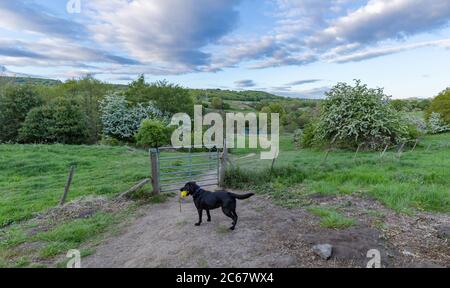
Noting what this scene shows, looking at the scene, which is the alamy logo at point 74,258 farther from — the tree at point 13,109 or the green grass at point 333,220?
the tree at point 13,109

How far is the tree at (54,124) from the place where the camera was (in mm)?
24609

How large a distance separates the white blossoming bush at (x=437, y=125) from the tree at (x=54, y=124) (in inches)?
1394

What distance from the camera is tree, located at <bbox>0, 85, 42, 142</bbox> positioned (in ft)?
84.4

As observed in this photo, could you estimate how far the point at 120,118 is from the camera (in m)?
30.3

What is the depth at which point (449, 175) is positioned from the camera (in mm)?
9398

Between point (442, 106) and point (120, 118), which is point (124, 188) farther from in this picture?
point (442, 106)

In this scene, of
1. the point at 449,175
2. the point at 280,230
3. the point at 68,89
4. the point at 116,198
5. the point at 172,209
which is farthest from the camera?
the point at 68,89

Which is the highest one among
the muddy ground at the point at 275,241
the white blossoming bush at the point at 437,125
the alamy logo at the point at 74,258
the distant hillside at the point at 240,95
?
the distant hillside at the point at 240,95

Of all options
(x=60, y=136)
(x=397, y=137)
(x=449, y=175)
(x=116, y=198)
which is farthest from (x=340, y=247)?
(x=60, y=136)

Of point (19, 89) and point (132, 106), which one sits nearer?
point (19, 89)

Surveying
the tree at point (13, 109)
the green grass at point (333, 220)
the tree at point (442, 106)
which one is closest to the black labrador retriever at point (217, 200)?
the green grass at point (333, 220)

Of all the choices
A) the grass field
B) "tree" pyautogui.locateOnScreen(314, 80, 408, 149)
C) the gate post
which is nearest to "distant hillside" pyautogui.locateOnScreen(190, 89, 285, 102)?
"tree" pyautogui.locateOnScreen(314, 80, 408, 149)
